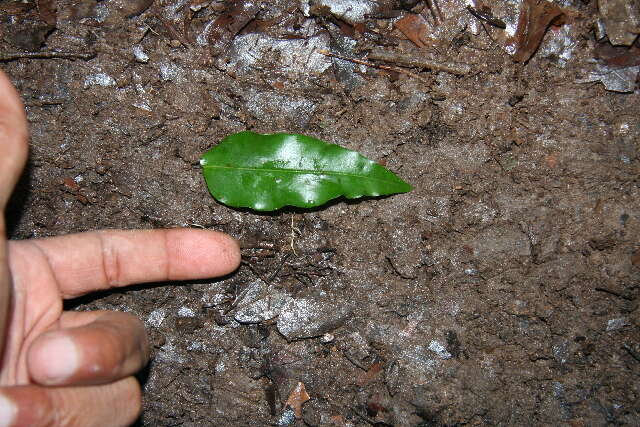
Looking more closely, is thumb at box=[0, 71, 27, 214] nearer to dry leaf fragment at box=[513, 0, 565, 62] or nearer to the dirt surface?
the dirt surface

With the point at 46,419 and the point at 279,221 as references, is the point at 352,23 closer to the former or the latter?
A: the point at 279,221

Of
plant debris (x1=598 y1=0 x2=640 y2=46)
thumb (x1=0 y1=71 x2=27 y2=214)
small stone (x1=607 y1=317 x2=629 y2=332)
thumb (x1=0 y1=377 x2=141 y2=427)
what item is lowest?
thumb (x1=0 y1=377 x2=141 y2=427)

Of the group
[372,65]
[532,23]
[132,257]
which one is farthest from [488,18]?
[132,257]

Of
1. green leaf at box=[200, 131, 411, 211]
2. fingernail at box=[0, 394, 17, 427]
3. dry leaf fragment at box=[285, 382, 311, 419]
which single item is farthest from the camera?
dry leaf fragment at box=[285, 382, 311, 419]

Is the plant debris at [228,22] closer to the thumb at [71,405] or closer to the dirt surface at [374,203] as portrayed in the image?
the dirt surface at [374,203]

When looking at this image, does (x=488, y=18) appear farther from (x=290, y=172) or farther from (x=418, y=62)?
(x=290, y=172)

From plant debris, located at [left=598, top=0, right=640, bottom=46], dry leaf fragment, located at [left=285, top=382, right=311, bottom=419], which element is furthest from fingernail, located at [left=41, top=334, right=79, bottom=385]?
plant debris, located at [left=598, top=0, right=640, bottom=46]

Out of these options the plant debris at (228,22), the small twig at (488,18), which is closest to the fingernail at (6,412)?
the plant debris at (228,22)
